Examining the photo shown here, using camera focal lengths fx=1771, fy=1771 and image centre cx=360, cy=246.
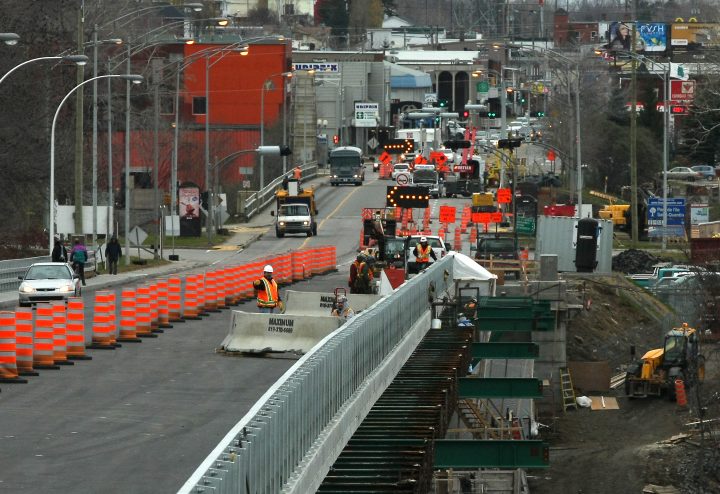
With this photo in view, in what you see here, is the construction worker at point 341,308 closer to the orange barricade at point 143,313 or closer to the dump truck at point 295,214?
the orange barricade at point 143,313

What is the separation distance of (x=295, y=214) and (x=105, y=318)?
49825 millimetres

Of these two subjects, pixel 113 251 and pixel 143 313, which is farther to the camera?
pixel 113 251

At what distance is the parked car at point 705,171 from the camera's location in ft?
375

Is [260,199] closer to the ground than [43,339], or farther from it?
farther from it

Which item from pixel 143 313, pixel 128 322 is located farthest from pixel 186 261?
pixel 128 322

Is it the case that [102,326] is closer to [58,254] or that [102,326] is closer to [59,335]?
[59,335]

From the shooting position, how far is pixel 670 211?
233 ft

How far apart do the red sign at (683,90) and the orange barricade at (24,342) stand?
7733 cm

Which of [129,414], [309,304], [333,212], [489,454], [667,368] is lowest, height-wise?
[667,368]

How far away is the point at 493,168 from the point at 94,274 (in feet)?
181

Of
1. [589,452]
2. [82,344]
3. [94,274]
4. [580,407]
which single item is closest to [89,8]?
[94,274]

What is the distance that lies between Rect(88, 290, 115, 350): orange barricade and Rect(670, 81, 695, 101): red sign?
240ft

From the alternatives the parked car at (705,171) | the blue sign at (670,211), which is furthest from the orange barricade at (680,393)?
the parked car at (705,171)

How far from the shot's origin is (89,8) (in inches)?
3991
